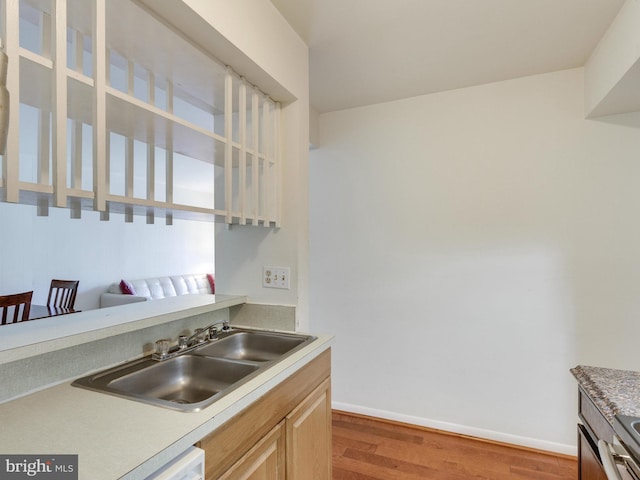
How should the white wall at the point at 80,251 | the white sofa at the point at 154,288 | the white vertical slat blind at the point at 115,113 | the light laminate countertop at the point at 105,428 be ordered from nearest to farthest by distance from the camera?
the light laminate countertop at the point at 105,428 → the white vertical slat blind at the point at 115,113 → the white wall at the point at 80,251 → the white sofa at the point at 154,288

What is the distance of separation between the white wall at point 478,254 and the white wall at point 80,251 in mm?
3550

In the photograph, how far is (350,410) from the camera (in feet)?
8.73

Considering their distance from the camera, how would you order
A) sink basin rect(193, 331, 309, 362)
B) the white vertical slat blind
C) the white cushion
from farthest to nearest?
the white cushion → sink basin rect(193, 331, 309, 362) → the white vertical slat blind

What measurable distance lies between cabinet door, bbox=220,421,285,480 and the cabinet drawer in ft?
3.23

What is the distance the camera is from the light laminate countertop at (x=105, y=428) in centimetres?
69

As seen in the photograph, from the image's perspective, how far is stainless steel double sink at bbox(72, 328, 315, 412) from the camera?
3.43ft

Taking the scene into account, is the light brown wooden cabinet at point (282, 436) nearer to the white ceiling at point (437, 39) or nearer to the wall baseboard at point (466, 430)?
the wall baseboard at point (466, 430)

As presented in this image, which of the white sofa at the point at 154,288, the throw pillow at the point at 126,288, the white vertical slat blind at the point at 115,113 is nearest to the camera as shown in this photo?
the white vertical slat blind at the point at 115,113

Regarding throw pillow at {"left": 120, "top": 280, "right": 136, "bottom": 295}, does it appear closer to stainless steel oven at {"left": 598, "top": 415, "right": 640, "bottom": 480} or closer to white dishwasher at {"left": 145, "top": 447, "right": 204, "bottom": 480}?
white dishwasher at {"left": 145, "top": 447, "right": 204, "bottom": 480}

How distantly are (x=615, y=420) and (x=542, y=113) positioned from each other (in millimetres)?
1975

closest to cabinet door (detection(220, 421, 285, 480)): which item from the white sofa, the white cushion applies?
the white sofa

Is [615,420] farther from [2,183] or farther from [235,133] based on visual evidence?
[235,133]

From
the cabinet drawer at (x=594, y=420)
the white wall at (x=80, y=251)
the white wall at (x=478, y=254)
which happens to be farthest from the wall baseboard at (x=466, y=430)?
the white wall at (x=80, y=251)

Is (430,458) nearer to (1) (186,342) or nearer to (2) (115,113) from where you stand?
(1) (186,342)
